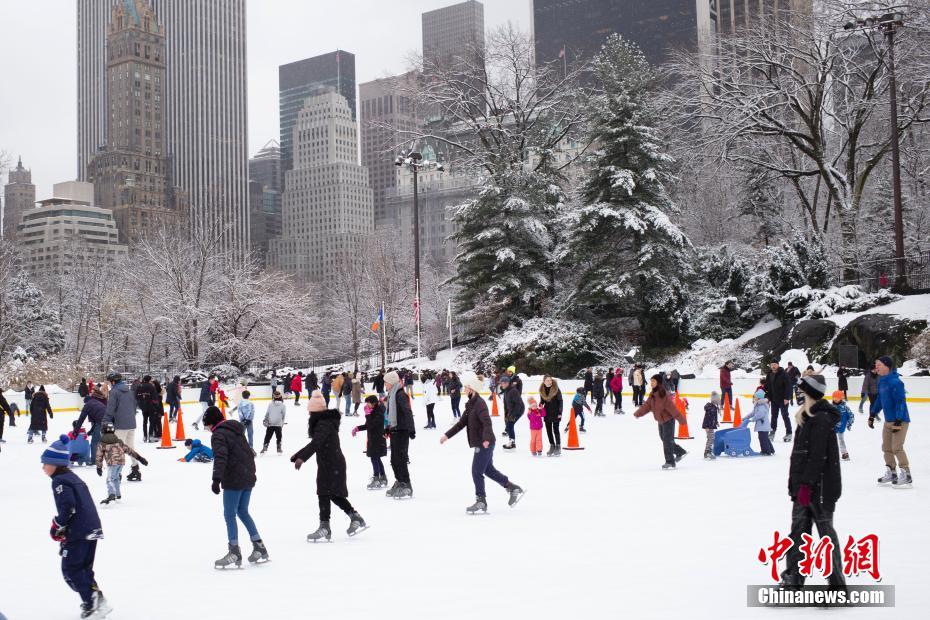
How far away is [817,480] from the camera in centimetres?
569

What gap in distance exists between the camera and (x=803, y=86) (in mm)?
34219

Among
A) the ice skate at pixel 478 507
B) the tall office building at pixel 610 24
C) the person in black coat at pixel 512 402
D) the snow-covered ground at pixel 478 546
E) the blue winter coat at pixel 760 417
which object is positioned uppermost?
the tall office building at pixel 610 24

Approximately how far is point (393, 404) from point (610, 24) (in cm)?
14326

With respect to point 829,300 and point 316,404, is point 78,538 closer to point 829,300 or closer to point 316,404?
point 316,404

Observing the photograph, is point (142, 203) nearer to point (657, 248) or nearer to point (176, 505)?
point (657, 248)

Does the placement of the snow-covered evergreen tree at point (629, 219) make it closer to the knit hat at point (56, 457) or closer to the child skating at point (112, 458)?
the child skating at point (112, 458)

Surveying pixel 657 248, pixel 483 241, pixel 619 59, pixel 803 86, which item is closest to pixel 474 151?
pixel 483 241

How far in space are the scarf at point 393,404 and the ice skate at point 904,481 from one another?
587 centimetres

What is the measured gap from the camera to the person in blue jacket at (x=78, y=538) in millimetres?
6004

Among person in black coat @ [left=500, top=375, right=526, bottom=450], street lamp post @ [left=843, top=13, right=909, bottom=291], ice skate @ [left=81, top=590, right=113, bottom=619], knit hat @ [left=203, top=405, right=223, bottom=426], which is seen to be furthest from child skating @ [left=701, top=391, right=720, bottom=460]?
street lamp post @ [left=843, top=13, right=909, bottom=291]

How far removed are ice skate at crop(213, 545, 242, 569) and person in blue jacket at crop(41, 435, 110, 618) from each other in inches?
59.4

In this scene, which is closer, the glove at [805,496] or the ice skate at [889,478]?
the glove at [805,496]

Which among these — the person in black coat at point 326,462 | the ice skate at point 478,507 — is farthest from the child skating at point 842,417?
the person in black coat at point 326,462

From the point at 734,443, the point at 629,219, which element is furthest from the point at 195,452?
the point at 629,219
